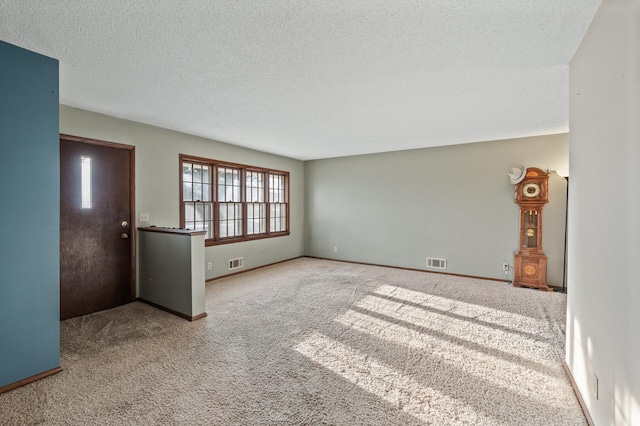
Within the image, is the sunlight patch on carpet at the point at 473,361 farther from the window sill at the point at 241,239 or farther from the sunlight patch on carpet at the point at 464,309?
the window sill at the point at 241,239

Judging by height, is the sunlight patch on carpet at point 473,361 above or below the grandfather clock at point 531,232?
below

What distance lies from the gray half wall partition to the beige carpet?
17 cm

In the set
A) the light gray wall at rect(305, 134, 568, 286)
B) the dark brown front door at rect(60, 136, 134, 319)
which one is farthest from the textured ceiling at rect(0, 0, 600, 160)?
the light gray wall at rect(305, 134, 568, 286)

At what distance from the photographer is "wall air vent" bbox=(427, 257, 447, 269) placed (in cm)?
546

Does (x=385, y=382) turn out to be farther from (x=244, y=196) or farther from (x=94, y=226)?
(x=244, y=196)

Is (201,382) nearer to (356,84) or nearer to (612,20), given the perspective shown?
(356,84)

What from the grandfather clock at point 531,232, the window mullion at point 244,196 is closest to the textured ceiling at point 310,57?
the grandfather clock at point 531,232

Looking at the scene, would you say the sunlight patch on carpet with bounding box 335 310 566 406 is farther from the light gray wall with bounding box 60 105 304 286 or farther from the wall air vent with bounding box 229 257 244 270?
the light gray wall with bounding box 60 105 304 286

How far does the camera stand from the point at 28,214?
215 centimetres

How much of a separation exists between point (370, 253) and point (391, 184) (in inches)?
61.8

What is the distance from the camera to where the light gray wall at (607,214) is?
1.23 metres

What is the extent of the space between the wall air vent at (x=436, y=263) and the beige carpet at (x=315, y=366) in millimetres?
1451

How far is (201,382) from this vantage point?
83.4 inches

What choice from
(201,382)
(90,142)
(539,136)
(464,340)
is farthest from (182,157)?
(539,136)
